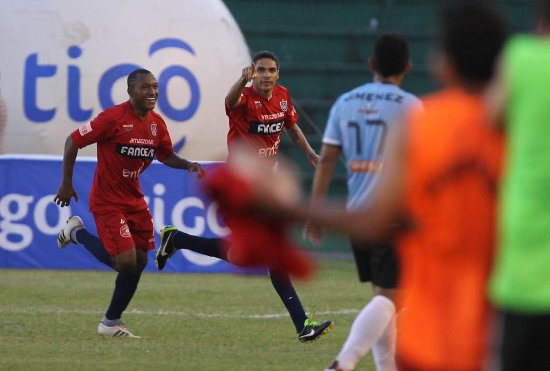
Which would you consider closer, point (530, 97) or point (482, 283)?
point (530, 97)

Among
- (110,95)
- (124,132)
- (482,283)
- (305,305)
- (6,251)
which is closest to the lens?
Answer: (482,283)

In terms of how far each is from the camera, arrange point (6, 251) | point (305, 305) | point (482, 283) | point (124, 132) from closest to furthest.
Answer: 1. point (482, 283)
2. point (124, 132)
3. point (305, 305)
4. point (6, 251)

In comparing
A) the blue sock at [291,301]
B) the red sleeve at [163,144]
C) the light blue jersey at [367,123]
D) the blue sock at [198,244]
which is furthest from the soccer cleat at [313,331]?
the light blue jersey at [367,123]

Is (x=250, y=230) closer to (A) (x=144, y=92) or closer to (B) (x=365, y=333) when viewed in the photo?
(B) (x=365, y=333)

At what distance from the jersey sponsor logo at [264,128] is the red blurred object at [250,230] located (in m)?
5.01

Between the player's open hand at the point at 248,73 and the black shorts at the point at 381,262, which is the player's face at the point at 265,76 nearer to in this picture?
the player's open hand at the point at 248,73

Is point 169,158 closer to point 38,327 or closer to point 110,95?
point 38,327

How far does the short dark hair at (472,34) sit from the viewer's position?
9.84 feet

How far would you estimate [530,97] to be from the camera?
2.82m

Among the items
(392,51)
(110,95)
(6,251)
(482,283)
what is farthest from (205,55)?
(482,283)

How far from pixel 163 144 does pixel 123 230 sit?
0.81m

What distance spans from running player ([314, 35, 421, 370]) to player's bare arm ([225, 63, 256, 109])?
233 cm

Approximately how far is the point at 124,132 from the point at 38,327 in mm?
1568

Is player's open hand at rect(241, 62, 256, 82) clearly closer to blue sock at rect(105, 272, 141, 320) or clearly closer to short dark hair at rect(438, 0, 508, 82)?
blue sock at rect(105, 272, 141, 320)
